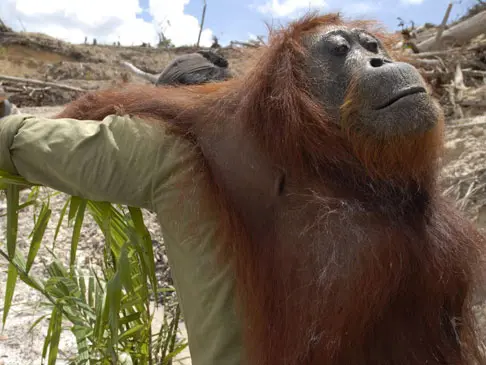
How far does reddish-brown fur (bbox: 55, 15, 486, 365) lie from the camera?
1202mm

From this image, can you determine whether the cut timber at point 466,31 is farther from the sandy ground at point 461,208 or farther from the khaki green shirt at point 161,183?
the khaki green shirt at point 161,183

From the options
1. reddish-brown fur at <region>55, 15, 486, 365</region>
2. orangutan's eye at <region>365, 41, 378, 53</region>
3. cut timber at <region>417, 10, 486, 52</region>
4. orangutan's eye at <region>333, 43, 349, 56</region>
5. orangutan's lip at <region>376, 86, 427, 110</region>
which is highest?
cut timber at <region>417, 10, 486, 52</region>

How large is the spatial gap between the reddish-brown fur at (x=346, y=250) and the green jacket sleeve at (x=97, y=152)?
0.18 m

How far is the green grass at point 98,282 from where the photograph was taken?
1.75 meters

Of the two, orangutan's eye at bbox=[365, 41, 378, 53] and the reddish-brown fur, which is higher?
orangutan's eye at bbox=[365, 41, 378, 53]

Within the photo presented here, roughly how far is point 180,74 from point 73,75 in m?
10.4

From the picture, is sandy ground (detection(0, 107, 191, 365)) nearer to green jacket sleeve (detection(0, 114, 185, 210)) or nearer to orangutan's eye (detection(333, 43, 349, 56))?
green jacket sleeve (detection(0, 114, 185, 210))

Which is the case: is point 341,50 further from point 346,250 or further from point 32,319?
point 32,319

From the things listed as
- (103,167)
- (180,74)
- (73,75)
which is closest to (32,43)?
(73,75)

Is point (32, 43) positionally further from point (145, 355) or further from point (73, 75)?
point (145, 355)

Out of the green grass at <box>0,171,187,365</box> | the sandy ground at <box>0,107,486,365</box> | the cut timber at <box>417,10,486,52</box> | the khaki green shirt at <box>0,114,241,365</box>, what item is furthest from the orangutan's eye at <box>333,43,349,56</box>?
the cut timber at <box>417,10,486,52</box>

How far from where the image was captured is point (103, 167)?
4.72ft

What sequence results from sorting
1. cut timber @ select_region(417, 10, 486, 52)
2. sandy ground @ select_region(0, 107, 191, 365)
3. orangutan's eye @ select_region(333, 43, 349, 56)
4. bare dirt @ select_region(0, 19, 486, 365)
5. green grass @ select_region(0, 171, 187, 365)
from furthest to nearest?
cut timber @ select_region(417, 10, 486, 52)
sandy ground @ select_region(0, 107, 191, 365)
bare dirt @ select_region(0, 19, 486, 365)
green grass @ select_region(0, 171, 187, 365)
orangutan's eye @ select_region(333, 43, 349, 56)

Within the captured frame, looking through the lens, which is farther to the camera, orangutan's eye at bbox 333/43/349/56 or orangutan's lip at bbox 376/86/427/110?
orangutan's eye at bbox 333/43/349/56
